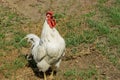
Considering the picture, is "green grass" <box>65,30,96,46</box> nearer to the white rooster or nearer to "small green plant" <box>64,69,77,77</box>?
"small green plant" <box>64,69,77,77</box>

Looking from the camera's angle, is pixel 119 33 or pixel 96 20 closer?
pixel 119 33

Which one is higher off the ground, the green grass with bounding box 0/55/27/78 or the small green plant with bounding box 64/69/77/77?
the green grass with bounding box 0/55/27/78

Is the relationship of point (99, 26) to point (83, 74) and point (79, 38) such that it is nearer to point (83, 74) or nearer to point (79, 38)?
point (79, 38)

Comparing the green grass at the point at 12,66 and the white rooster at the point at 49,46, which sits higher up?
the white rooster at the point at 49,46

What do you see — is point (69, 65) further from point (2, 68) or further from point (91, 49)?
point (2, 68)

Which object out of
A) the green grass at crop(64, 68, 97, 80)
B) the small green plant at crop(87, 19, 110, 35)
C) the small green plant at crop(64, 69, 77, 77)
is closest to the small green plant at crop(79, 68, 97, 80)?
the green grass at crop(64, 68, 97, 80)

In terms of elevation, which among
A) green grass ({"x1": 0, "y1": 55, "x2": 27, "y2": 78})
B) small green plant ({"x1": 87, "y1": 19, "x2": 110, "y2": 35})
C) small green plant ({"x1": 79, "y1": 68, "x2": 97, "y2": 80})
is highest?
small green plant ({"x1": 87, "y1": 19, "x2": 110, "y2": 35})

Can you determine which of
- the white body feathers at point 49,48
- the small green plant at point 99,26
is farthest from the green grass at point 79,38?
the white body feathers at point 49,48

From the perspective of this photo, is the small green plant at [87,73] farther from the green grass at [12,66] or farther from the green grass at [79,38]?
the green grass at [12,66]

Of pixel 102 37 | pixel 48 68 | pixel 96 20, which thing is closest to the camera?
pixel 48 68

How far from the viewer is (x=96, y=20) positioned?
32.6 feet

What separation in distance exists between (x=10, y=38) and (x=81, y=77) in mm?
2512

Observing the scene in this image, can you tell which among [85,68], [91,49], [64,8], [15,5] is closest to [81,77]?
[85,68]

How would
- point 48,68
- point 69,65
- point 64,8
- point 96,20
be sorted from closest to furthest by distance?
point 48,68
point 69,65
point 96,20
point 64,8
